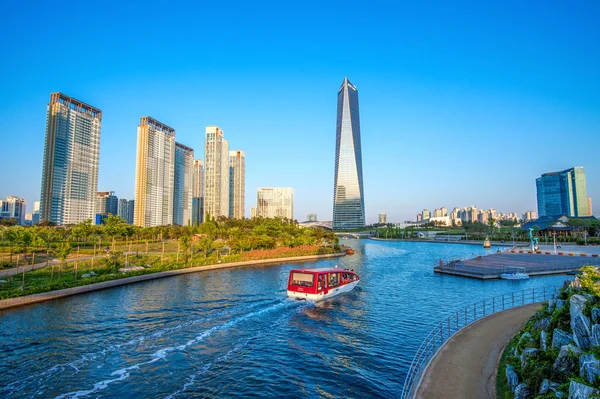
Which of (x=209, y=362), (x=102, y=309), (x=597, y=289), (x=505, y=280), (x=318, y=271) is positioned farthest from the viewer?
(x=505, y=280)

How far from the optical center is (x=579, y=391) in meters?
8.66

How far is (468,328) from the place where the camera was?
67.0ft

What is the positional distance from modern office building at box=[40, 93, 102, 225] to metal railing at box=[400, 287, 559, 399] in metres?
191

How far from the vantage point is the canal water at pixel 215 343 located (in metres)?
16.2

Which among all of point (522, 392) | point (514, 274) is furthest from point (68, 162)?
point (522, 392)

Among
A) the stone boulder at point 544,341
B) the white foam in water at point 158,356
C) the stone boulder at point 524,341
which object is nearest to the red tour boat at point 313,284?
the white foam in water at point 158,356

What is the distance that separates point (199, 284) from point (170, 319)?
15.8 metres

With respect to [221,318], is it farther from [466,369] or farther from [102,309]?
[466,369]

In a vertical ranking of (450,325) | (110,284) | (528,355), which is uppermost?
(528,355)

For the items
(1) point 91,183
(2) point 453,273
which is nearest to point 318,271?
(2) point 453,273

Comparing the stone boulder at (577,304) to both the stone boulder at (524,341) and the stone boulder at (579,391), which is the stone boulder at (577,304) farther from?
the stone boulder at (579,391)

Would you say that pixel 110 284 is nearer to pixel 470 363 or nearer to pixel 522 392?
pixel 470 363

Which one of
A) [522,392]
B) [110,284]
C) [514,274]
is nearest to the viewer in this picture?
[522,392]

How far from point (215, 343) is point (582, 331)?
18855 millimetres
